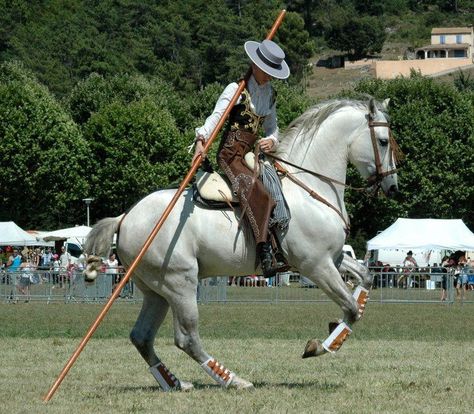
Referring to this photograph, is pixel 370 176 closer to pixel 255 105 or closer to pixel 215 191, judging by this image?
pixel 255 105

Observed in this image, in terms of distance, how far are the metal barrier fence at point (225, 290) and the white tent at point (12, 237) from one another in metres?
19.0

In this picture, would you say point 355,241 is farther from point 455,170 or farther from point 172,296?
point 172,296

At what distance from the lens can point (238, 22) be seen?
182500 millimetres

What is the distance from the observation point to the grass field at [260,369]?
12.6 metres

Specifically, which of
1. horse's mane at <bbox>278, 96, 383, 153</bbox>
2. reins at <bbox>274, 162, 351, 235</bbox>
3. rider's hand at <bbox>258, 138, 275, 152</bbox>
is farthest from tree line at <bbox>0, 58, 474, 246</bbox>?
reins at <bbox>274, 162, 351, 235</bbox>

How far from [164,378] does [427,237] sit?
41.9 m

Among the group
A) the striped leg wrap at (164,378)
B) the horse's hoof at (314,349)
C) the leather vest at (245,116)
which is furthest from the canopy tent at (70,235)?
the horse's hoof at (314,349)

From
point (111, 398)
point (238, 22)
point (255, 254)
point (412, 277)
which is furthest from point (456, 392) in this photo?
point (238, 22)

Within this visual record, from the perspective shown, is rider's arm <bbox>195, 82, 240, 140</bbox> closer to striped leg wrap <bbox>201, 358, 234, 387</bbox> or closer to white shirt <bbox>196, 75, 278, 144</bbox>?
white shirt <bbox>196, 75, 278, 144</bbox>

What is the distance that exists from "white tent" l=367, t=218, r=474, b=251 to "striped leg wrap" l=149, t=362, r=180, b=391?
Answer: 41064mm

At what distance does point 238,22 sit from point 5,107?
10780cm

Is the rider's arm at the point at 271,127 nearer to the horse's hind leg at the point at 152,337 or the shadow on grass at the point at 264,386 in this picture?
the horse's hind leg at the point at 152,337

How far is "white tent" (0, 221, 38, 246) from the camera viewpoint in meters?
60.5

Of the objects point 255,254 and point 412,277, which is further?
point 412,277
